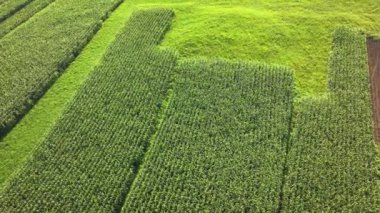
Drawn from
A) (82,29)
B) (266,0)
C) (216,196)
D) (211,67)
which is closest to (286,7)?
(266,0)

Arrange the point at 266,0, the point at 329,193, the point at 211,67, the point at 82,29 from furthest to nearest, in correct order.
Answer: the point at 266,0 < the point at 82,29 < the point at 211,67 < the point at 329,193

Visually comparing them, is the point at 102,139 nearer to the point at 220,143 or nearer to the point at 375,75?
the point at 220,143

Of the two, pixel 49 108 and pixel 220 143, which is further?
pixel 49 108

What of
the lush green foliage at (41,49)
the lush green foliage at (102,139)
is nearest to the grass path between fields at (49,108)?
the lush green foliage at (41,49)

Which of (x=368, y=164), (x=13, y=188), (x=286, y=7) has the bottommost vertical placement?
(x=13, y=188)

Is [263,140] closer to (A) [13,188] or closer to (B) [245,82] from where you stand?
(B) [245,82]

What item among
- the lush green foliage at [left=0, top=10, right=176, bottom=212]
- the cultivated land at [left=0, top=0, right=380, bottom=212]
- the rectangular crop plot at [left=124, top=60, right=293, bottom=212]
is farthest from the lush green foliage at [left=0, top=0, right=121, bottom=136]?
the rectangular crop plot at [left=124, top=60, right=293, bottom=212]

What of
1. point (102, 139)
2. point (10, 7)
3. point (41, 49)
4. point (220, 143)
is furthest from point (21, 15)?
point (220, 143)
